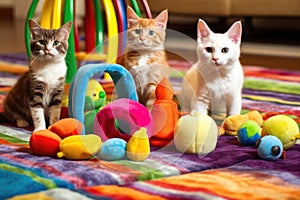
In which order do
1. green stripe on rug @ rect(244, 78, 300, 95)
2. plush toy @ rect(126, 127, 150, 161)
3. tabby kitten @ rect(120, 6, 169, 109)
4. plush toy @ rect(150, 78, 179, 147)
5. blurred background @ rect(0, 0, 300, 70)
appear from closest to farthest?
plush toy @ rect(126, 127, 150, 161) < plush toy @ rect(150, 78, 179, 147) < tabby kitten @ rect(120, 6, 169, 109) < green stripe on rug @ rect(244, 78, 300, 95) < blurred background @ rect(0, 0, 300, 70)

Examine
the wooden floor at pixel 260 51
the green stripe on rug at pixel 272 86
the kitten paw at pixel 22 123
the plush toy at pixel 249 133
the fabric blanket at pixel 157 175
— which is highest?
the wooden floor at pixel 260 51

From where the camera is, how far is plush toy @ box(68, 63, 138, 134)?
58.0 inches

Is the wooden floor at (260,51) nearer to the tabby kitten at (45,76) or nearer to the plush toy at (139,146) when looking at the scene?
the tabby kitten at (45,76)

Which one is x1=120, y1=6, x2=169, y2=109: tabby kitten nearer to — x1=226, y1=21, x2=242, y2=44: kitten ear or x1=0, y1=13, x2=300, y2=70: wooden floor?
x1=226, y1=21, x2=242, y2=44: kitten ear

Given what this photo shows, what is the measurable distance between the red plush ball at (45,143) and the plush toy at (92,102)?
0.37 ft

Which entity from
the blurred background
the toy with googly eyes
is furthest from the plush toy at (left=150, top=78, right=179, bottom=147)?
the blurred background

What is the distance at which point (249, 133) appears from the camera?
1.57 metres

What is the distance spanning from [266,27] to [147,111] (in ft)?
12.2

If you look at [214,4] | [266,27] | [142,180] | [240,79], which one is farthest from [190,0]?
[142,180]

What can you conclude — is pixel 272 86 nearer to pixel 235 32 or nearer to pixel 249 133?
pixel 235 32

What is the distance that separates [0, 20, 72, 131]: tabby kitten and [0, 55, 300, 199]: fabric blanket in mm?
125

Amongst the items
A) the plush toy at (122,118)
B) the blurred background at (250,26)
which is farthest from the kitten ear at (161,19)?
the blurred background at (250,26)

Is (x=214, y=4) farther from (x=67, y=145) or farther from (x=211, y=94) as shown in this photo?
(x=67, y=145)

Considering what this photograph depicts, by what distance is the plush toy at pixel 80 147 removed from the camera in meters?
1.40
